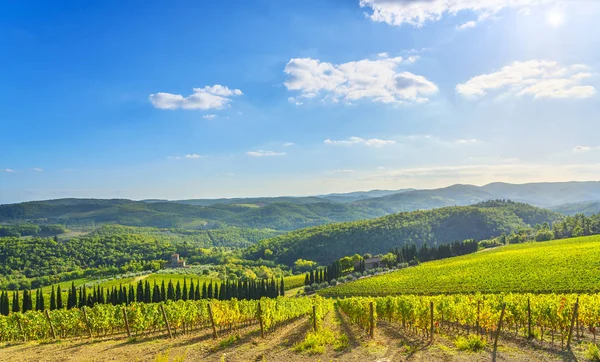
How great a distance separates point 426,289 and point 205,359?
204 feet

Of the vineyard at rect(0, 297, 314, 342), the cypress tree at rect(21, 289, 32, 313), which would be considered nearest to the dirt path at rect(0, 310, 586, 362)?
the vineyard at rect(0, 297, 314, 342)

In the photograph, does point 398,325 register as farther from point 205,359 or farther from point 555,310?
point 205,359

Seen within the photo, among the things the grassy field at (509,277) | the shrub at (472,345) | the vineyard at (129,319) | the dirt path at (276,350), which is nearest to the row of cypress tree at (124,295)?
the grassy field at (509,277)

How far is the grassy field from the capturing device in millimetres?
59438

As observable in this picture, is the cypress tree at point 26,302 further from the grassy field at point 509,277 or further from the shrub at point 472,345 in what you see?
the shrub at point 472,345

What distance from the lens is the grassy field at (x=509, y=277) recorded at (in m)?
59.4

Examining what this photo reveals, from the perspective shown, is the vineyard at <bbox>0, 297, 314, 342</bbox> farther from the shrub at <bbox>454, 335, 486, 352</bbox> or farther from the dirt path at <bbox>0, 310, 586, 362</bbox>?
the shrub at <bbox>454, 335, 486, 352</bbox>

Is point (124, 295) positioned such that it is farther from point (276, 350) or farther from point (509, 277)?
point (509, 277)

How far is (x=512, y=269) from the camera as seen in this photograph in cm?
7569

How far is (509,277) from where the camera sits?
68.6m

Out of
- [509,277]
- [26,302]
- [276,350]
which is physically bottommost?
[26,302]

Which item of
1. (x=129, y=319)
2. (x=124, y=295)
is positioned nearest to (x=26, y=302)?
(x=124, y=295)

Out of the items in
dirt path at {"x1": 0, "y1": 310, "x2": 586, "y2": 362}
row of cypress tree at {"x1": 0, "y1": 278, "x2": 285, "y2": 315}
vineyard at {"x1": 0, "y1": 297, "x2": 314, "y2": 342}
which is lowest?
row of cypress tree at {"x1": 0, "y1": 278, "x2": 285, "y2": 315}

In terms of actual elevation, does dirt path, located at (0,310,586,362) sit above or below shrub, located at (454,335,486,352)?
below
